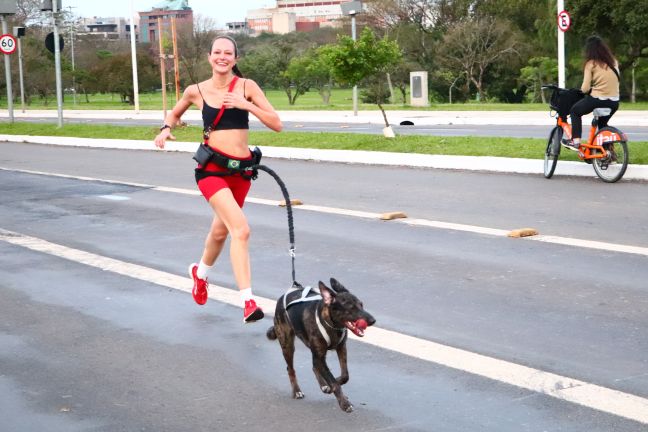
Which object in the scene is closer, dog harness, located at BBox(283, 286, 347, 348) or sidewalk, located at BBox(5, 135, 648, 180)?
dog harness, located at BBox(283, 286, 347, 348)

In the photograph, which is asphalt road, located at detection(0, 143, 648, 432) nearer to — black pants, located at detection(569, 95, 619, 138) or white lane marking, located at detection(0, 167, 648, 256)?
white lane marking, located at detection(0, 167, 648, 256)

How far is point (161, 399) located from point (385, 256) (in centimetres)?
424

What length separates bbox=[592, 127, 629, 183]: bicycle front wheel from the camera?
45.9 ft

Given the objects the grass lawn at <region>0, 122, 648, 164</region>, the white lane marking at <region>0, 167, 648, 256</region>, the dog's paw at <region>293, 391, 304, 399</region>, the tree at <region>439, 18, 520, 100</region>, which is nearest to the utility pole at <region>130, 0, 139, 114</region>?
the tree at <region>439, 18, 520, 100</region>

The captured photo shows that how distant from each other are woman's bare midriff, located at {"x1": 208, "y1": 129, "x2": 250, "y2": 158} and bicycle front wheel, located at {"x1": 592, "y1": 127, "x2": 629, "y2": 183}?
8442 mm

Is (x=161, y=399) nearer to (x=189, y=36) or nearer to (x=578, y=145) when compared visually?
(x=578, y=145)

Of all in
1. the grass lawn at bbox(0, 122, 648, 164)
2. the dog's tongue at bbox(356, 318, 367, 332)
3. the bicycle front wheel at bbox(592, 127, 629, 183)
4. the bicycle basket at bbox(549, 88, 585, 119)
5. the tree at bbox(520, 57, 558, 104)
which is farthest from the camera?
the tree at bbox(520, 57, 558, 104)

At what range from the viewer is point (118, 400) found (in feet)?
18.2

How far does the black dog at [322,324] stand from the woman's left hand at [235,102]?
5.11 ft

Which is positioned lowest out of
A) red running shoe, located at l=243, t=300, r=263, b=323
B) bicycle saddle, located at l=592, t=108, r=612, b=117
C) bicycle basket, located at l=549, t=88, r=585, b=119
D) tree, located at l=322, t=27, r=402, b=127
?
red running shoe, located at l=243, t=300, r=263, b=323

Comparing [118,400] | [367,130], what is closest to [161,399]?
[118,400]

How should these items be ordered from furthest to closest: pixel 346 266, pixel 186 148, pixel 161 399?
1. pixel 186 148
2. pixel 346 266
3. pixel 161 399

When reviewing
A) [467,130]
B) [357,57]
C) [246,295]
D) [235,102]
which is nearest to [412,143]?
[357,57]

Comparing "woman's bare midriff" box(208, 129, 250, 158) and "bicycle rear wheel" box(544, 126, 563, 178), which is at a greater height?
"woman's bare midriff" box(208, 129, 250, 158)
